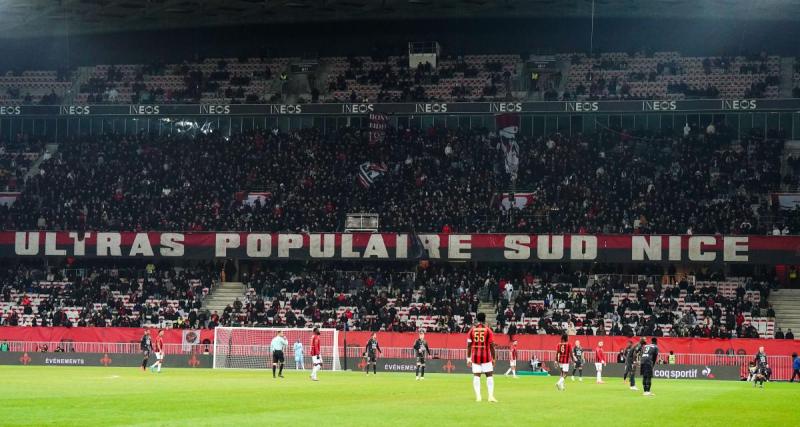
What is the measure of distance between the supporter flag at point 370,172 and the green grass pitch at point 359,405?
3560cm

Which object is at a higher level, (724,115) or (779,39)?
(779,39)

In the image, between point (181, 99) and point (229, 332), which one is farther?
point (181, 99)

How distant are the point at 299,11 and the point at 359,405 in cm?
5927

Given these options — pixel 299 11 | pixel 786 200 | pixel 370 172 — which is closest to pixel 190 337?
pixel 370 172

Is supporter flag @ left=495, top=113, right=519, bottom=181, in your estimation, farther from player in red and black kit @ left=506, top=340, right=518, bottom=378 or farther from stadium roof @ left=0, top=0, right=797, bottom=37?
player in red and black kit @ left=506, top=340, right=518, bottom=378

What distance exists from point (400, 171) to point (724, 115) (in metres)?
20.5

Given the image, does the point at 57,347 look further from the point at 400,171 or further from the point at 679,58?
the point at 679,58

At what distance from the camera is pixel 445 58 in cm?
8556

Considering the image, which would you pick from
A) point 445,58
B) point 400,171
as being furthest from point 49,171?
point 445,58

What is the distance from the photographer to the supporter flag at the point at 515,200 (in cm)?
7314

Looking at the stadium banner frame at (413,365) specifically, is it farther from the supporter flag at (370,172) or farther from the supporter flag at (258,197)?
the supporter flag at (258,197)

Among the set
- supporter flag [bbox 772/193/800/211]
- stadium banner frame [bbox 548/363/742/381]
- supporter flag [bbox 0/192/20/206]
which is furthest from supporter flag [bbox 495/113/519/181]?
supporter flag [bbox 0/192/20/206]

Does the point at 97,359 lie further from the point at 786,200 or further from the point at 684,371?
the point at 786,200

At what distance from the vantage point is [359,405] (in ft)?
92.1
